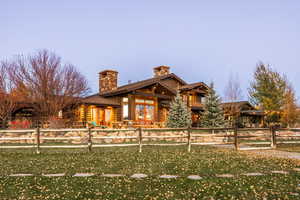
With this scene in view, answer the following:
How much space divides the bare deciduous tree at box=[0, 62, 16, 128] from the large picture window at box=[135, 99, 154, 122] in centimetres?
1069

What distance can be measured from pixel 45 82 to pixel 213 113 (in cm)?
1425

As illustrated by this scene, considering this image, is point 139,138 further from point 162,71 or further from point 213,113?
point 162,71

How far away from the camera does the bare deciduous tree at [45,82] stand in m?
20.7

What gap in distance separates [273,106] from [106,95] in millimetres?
18725

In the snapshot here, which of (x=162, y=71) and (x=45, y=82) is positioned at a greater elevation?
(x=162, y=71)

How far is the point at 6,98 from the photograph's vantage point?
2023cm

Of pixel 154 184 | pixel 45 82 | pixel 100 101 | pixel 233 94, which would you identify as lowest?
pixel 154 184

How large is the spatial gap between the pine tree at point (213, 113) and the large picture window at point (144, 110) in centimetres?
599

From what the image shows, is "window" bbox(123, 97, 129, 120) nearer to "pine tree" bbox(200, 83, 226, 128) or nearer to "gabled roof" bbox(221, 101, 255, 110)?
"pine tree" bbox(200, 83, 226, 128)

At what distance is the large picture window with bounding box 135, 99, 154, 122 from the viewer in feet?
82.0

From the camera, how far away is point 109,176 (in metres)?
6.53

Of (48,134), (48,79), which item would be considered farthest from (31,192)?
(48,79)

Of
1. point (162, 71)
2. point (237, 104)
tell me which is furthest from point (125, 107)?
point (237, 104)

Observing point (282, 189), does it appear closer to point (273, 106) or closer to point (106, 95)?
point (106, 95)
